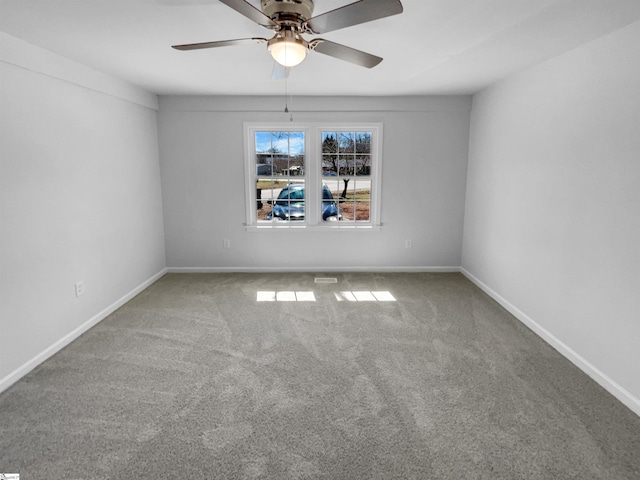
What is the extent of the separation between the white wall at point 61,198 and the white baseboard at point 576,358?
392 cm

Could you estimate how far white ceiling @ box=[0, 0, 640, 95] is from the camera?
2.01 metres

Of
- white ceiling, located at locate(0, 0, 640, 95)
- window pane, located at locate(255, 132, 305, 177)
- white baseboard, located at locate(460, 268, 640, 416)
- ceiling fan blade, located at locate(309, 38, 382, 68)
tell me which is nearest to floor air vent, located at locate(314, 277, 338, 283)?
window pane, located at locate(255, 132, 305, 177)

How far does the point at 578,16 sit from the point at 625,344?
199cm

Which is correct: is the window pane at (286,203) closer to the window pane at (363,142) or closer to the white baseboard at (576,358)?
the window pane at (363,142)

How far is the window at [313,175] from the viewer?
4.80 metres

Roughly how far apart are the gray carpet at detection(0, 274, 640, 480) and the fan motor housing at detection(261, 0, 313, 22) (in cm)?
215

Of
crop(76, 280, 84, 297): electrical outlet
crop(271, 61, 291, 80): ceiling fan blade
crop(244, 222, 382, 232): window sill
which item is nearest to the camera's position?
crop(271, 61, 291, 80): ceiling fan blade

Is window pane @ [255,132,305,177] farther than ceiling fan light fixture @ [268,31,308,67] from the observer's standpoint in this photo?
Yes

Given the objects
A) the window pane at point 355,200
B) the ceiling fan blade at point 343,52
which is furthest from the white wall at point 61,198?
the window pane at point 355,200

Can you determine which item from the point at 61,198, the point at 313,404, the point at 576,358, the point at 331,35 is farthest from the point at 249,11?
the point at 576,358

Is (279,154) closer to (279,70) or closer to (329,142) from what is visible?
(329,142)

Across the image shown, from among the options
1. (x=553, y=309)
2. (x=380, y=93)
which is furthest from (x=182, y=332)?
(x=380, y=93)

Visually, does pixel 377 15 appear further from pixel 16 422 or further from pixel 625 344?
pixel 16 422

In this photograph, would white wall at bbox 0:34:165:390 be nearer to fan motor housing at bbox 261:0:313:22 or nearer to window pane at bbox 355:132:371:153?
fan motor housing at bbox 261:0:313:22
